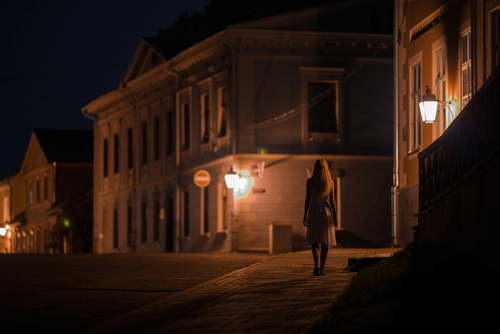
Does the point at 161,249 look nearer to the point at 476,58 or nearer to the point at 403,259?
the point at 476,58

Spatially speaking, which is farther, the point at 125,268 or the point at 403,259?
the point at 125,268

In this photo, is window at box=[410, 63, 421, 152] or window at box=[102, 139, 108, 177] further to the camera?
window at box=[102, 139, 108, 177]

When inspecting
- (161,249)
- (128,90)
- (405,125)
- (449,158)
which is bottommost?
(161,249)

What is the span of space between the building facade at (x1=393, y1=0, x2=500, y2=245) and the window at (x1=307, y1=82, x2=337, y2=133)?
31.2 ft

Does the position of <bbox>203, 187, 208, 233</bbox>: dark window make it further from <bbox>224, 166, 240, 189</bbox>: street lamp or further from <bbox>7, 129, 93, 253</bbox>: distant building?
<bbox>7, 129, 93, 253</bbox>: distant building

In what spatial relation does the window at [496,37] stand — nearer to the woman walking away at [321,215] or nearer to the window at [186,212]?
the woman walking away at [321,215]

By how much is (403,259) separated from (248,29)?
2157 cm

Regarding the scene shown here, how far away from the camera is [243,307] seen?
9.15 meters

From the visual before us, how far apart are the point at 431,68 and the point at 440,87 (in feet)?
2.42

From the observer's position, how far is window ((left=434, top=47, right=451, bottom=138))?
66.5 feet

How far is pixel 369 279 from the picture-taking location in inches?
391

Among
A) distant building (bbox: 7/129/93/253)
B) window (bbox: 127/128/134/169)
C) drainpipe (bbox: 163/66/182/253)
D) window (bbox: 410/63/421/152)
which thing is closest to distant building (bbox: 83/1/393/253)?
drainpipe (bbox: 163/66/182/253)

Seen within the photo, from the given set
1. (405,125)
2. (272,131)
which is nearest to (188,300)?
(405,125)

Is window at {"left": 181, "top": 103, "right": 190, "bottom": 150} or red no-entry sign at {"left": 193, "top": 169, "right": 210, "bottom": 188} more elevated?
window at {"left": 181, "top": 103, "right": 190, "bottom": 150}
